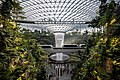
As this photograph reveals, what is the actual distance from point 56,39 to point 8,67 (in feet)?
114

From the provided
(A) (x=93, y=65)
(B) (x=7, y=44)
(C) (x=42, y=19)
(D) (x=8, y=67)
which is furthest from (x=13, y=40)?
(C) (x=42, y=19)

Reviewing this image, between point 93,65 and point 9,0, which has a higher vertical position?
point 9,0

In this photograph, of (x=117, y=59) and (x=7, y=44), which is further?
(x=7, y=44)

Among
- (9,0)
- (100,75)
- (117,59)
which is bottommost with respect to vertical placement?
(100,75)

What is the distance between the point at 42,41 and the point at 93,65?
27.1 m

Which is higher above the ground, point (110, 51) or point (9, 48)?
point (9, 48)

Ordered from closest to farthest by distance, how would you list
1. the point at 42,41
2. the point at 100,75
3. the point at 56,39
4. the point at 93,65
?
the point at 100,75 < the point at 93,65 < the point at 42,41 < the point at 56,39

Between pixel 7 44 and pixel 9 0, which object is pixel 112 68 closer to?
pixel 7 44

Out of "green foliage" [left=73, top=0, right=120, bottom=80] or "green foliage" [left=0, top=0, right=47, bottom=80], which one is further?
"green foliage" [left=0, top=0, right=47, bottom=80]

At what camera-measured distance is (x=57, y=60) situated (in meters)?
40.0

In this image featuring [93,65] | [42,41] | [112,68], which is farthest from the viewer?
[42,41]

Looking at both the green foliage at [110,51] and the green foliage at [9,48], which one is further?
the green foliage at [9,48]

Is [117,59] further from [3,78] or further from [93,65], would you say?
[3,78]

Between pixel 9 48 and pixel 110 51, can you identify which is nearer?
pixel 110 51
